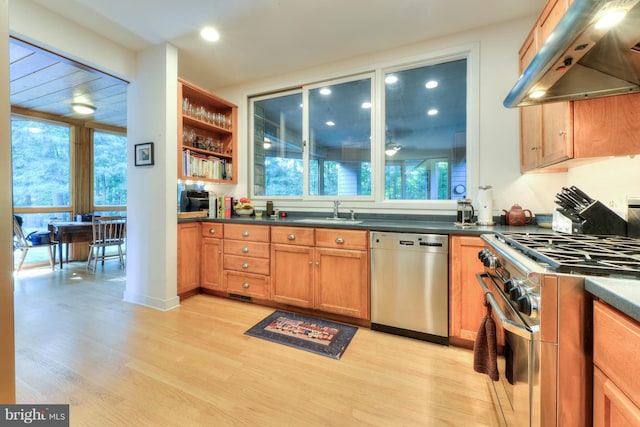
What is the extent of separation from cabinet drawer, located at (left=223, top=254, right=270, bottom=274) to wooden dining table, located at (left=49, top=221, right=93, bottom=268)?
2.90 metres

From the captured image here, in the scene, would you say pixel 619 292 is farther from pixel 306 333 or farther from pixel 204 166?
pixel 204 166

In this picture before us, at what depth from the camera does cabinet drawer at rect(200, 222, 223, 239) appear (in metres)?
2.89

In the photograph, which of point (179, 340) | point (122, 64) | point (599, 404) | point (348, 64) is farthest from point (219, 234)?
point (599, 404)

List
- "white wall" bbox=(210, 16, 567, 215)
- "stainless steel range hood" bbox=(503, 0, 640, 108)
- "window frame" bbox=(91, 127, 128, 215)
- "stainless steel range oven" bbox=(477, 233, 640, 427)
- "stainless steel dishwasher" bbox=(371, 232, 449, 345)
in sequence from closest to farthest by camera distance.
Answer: "stainless steel range oven" bbox=(477, 233, 640, 427), "stainless steel range hood" bbox=(503, 0, 640, 108), "stainless steel dishwasher" bbox=(371, 232, 449, 345), "white wall" bbox=(210, 16, 567, 215), "window frame" bbox=(91, 127, 128, 215)

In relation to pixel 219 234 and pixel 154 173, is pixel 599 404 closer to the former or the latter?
pixel 219 234

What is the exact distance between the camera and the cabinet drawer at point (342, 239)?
7.21 feet

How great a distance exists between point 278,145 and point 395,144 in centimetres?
154

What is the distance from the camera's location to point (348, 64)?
2.89m

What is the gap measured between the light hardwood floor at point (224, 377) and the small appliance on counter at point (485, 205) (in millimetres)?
1033

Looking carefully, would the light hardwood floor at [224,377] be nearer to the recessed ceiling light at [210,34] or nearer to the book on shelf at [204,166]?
the book on shelf at [204,166]

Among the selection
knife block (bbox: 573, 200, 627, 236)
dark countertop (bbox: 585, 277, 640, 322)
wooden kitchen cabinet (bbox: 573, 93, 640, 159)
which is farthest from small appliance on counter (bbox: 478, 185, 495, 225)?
dark countertop (bbox: 585, 277, 640, 322)

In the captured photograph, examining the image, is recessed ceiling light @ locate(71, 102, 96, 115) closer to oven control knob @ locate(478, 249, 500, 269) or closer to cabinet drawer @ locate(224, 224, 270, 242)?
cabinet drawer @ locate(224, 224, 270, 242)

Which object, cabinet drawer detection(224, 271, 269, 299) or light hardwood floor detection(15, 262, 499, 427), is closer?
light hardwood floor detection(15, 262, 499, 427)

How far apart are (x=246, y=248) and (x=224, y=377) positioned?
4.31ft
